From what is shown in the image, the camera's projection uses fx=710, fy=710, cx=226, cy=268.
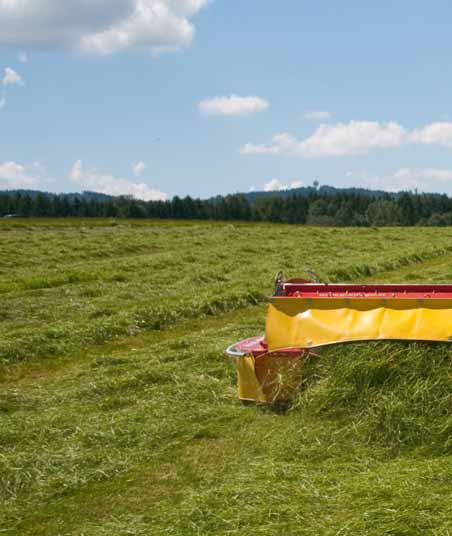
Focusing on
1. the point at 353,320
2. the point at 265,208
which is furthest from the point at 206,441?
the point at 265,208

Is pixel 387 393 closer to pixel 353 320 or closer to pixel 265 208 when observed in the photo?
pixel 353 320

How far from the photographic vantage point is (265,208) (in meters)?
104

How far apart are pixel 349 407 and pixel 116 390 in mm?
2749

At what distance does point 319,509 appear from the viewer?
434cm

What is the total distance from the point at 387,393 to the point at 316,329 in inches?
35.6

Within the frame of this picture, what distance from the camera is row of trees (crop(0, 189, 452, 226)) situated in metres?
91.5

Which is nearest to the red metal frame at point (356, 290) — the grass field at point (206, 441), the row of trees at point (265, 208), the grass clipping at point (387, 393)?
the grass field at point (206, 441)

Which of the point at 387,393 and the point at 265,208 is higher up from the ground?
the point at 265,208

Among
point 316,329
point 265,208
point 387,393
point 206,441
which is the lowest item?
point 206,441

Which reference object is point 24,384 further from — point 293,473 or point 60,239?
point 60,239

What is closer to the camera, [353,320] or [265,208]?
[353,320]

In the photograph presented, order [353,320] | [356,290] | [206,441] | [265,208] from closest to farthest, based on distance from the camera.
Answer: [206,441]
[353,320]
[356,290]
[265,208]

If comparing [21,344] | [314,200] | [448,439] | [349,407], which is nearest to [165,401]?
[349,407]

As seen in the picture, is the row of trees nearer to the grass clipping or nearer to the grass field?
the grass field
